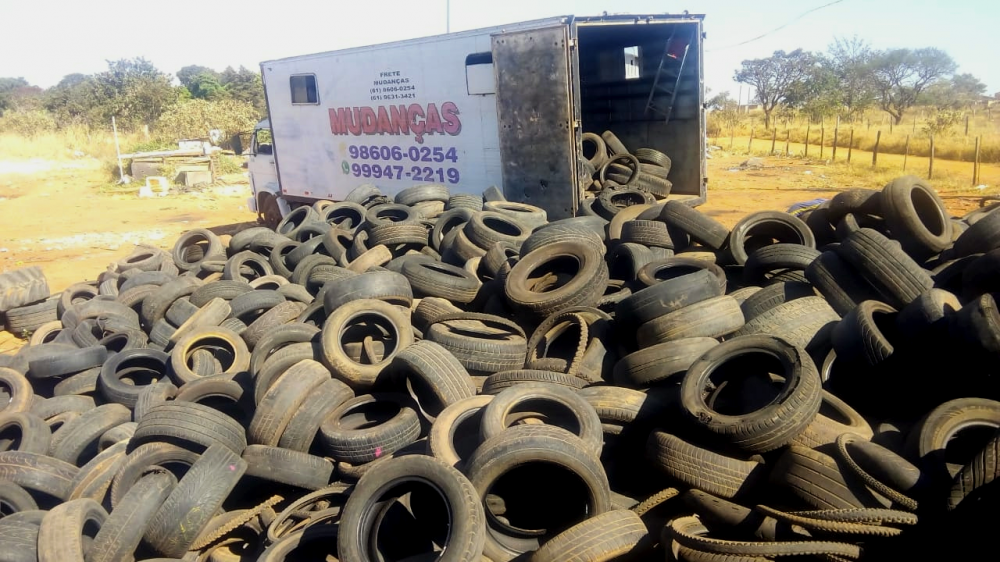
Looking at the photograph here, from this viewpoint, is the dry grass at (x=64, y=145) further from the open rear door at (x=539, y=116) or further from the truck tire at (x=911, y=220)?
the truck tire at (x=911, y=220)

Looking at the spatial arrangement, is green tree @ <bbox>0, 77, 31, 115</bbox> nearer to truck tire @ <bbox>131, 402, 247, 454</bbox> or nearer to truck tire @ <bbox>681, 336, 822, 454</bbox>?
truck tire @ <bbox>131, 402, 247, 454</bbox>

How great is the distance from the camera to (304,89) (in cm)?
1411

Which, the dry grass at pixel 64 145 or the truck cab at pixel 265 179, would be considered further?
the dry grass at pixel 64 145

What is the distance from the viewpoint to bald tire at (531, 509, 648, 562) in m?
3.40

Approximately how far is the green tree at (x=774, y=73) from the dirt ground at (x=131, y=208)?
80.2 feet

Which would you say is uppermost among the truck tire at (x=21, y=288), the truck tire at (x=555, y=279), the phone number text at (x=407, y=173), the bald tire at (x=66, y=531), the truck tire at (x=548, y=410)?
the phone number text at (x=407, y=173)

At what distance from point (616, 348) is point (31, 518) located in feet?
15.5

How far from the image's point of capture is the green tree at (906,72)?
142 feet

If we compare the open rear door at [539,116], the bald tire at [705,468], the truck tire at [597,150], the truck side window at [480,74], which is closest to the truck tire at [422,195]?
the open rear door at [539,116]

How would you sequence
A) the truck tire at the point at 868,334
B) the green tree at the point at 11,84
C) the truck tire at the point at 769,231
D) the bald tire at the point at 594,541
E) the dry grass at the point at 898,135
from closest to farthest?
1. the bald tire at the point at 594,541
2. the truck tire at the point at 868,334
3. the truck tire at the point at 769,231
4. the dry grass at the point at 898,135
5. the green tree at the point at 11,84

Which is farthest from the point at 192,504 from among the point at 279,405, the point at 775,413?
the point at 775,413

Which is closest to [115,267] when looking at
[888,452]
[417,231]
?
[417,231]

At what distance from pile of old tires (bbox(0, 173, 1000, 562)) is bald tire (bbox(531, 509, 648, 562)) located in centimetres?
1

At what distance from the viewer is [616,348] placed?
5680 millimetres
